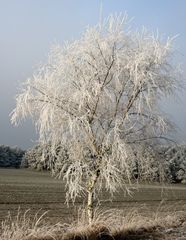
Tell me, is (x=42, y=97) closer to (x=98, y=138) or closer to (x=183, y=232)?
(x=98, y=138)

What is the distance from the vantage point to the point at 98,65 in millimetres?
17484

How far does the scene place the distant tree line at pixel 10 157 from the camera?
5221 inches

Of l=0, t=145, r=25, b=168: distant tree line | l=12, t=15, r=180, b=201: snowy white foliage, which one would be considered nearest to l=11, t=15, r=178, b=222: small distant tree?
l=12, t=15, r=180, b=201: snowy white foliage

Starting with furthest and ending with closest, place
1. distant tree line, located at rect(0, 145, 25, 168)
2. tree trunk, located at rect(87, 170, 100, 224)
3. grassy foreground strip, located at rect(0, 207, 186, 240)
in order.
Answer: distant tree line, located at rect(0, 145, 25, 168) < tree trunk, located at rect(87, 170, 100, 224) < grassy foreground strip, located at rect(0, 207, 186, 240)

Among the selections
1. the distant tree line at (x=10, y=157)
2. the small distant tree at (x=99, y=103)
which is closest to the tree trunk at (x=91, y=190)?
the small distant tree at (x=99, y=103)

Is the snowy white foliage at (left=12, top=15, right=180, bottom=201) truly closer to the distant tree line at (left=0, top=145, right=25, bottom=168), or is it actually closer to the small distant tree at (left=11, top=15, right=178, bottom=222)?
the small distant tree at (left=11, top=15, right=178, bottom=222)

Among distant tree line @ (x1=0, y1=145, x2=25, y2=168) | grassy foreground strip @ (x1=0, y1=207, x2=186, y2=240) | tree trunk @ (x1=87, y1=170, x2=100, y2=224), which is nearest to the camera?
grassy foreground strip @ (x1=0, y1=207, x2=186, y2=240)

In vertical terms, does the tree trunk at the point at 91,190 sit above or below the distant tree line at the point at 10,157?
below

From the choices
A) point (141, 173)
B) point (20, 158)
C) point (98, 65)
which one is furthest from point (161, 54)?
point (20, 158)

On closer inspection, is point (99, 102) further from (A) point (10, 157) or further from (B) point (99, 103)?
(A) point (10, 157)

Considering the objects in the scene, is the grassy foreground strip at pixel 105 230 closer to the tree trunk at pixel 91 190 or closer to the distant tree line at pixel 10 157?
the tree trunk at pixel 91 190

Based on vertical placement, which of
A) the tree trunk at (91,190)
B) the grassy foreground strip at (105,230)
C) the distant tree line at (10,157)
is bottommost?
the grassy foreground strip at (105,230)

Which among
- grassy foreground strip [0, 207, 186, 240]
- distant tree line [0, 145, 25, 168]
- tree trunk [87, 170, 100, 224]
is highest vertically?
distant tree line [0, 145, 25, 168]

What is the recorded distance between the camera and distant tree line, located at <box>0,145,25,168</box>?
5221 inches
